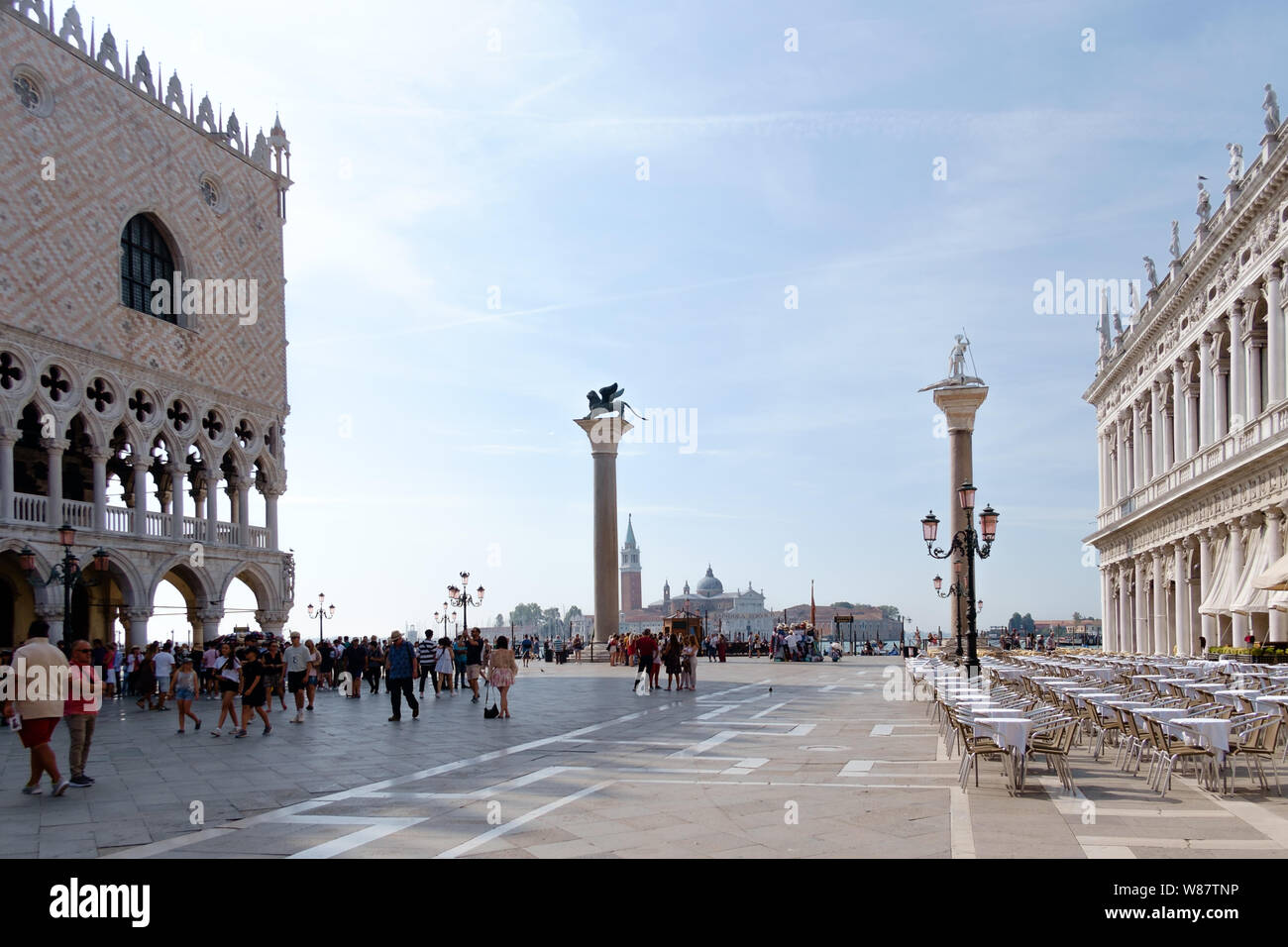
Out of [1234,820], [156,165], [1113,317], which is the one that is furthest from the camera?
[1113,317]

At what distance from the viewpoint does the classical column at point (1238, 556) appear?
28.3 metres

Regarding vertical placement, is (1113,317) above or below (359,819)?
above

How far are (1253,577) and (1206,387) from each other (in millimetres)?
8377

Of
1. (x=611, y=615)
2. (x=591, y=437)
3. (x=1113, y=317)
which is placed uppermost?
(x=1113, y=317)

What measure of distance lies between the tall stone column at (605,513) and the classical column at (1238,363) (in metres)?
19.8

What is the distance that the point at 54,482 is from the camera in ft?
87.8

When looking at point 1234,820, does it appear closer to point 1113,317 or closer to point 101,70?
point 101,70

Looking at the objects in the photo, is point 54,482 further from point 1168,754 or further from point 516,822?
point 1168,754

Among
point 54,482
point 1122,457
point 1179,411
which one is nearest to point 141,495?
point 54,482

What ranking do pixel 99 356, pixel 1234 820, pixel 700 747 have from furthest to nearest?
pixel 99 356 → pixel 700 747 → pixel 1234 820

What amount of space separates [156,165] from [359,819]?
28.3 meters
